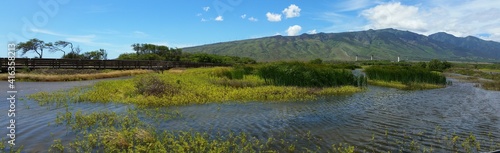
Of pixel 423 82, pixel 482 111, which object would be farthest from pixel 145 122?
pixel 423 82

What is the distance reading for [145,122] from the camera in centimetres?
1287

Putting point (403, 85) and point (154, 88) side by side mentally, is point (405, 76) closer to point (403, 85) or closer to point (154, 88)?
point (403, 85)

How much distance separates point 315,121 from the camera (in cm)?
1430

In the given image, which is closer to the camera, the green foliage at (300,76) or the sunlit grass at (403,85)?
the green foliage at (300,76)

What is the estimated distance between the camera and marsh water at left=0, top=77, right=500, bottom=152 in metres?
11.1

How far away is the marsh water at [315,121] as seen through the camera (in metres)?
11.1

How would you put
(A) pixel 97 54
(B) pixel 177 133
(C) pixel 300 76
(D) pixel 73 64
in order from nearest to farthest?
(B) pixel 177 133, (C) pixel 300 76, (D) pixel 73 64, (A) pixel 97 54

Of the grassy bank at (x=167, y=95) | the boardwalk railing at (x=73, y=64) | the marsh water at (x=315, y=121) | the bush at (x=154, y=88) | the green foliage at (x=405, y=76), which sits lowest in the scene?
the marsh water at (x=315, y=121)

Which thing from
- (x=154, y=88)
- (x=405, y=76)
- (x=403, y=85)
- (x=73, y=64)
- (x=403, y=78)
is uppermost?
(x=73, y=64)

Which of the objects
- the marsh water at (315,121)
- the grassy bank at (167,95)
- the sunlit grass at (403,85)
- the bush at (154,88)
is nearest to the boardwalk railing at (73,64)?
the grassy bank at (167,95)

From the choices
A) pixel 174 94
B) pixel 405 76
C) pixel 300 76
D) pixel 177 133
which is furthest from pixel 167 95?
pixel 405 76

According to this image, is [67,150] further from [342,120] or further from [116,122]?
[342,120]

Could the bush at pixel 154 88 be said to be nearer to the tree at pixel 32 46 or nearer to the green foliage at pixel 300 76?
the green foliage at pixel 300 76

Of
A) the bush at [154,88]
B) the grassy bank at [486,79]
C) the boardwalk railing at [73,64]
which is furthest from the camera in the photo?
the boardwalk railing at [73,64]
